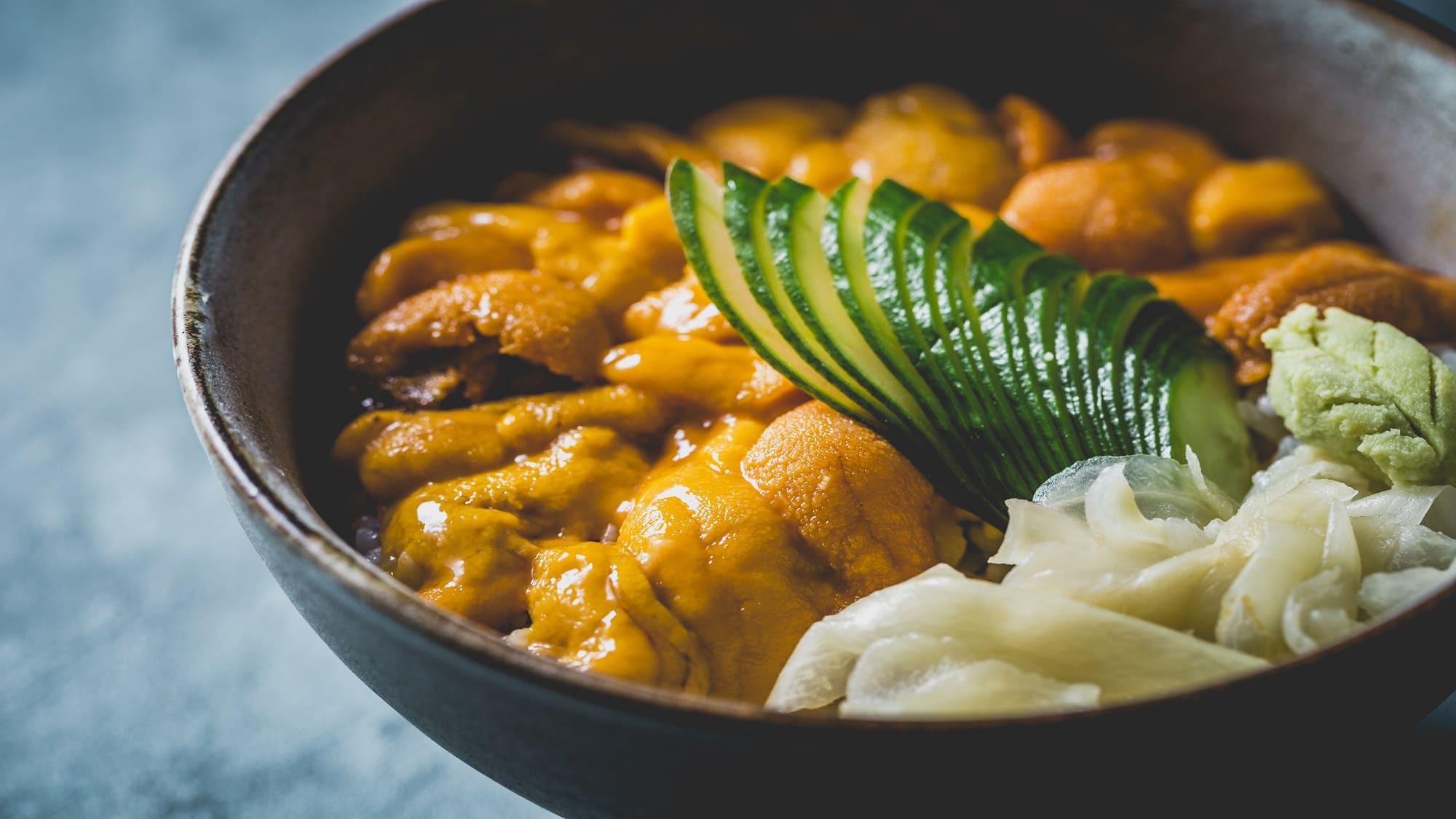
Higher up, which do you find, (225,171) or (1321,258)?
(225,171)

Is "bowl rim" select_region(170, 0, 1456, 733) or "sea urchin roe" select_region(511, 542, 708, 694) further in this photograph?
"sea urchin roe" select_region(511, 542, 708, 694)

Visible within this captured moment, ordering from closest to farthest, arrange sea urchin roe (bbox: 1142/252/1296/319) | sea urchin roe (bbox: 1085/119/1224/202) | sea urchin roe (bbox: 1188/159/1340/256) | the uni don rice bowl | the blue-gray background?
the uni don rice bowl, the blue-gray background, sea urchin roe (bbox: 1142/252/1296/319), sea urchin roe (bbox: 1188/159/1340/256), sea urchin roe (bbox: 1085/119/1224/202)

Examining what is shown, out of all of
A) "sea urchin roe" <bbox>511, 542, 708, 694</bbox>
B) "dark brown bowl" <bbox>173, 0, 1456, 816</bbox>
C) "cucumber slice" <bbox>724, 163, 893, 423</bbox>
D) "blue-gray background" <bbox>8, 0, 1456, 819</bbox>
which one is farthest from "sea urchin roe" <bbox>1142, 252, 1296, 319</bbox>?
"sea urchin roe" <bbox>511, 542, 708, 694</bbox>

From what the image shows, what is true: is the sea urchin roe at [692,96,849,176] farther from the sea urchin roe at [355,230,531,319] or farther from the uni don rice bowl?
the sea urchin roe at [355,230,531,319]

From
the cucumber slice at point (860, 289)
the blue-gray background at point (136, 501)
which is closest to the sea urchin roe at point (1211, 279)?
the cucumber slice at point (860, 289)

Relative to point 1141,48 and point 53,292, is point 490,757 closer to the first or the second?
point 1141,48

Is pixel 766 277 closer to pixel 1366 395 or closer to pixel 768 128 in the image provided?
pixel 768 128

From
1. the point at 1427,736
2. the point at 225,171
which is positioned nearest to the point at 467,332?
the point at 225,171

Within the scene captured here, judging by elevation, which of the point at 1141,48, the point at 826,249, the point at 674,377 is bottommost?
the point at 674,377
